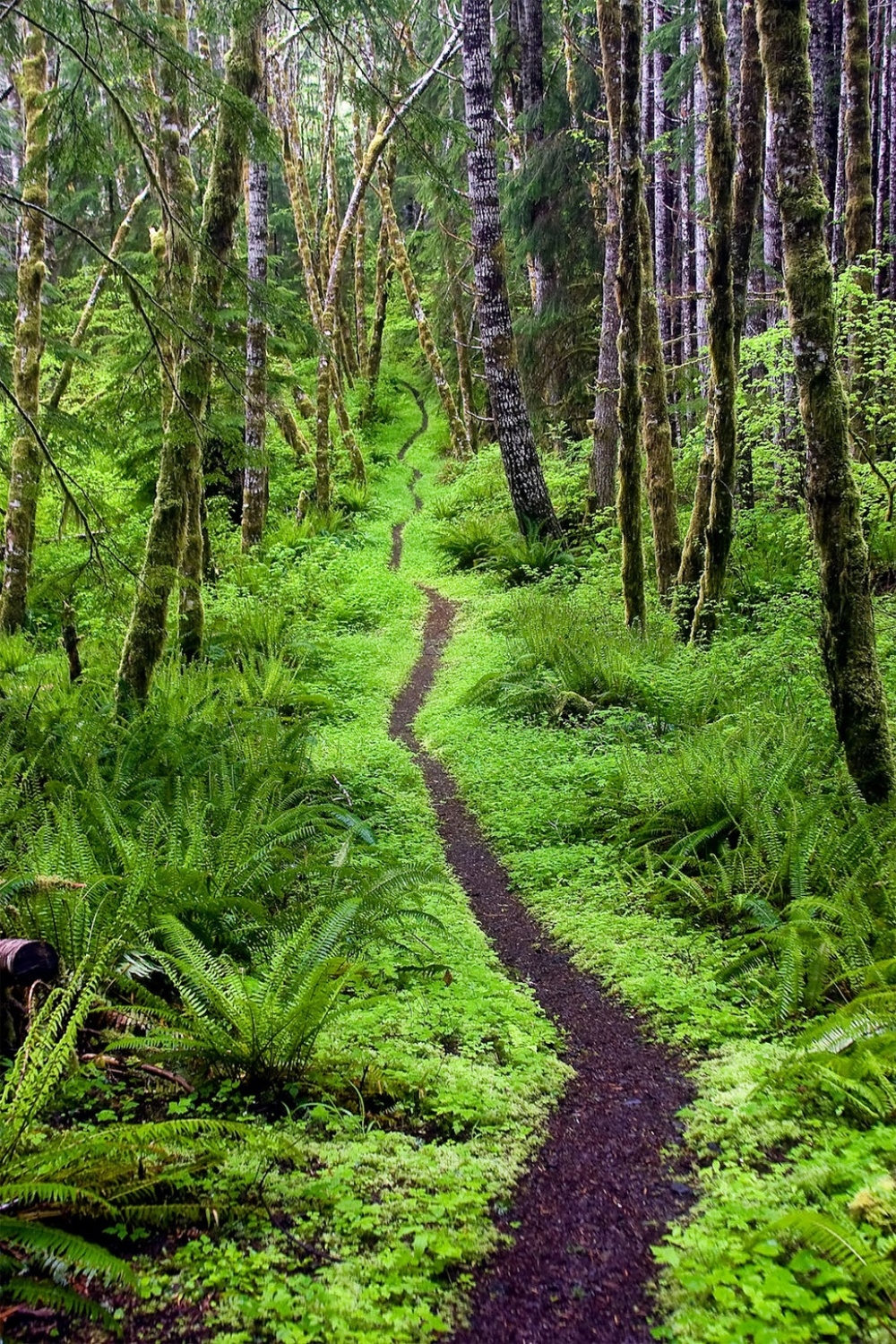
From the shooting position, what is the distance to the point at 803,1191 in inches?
96.0

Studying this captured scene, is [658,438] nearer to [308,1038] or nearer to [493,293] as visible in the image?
[493,293]

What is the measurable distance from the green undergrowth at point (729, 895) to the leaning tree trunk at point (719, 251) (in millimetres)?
2009

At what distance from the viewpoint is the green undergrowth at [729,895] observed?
87.3 inches

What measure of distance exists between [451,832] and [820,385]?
3.93 metres

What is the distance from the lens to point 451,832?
20.9 feet

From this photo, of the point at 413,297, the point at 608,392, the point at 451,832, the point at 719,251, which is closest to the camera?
the point at 451,832

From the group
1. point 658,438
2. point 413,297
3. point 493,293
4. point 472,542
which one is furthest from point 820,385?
point 413,297

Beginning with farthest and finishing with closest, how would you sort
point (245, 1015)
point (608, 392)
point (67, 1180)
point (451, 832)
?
1. point (608, 392)
2. point (451, 832)
3. point (245, 1015)
4. point (67, 1180)

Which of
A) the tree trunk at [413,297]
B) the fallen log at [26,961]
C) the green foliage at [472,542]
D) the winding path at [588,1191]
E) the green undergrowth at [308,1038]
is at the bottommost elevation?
the winding path at [588,1191]

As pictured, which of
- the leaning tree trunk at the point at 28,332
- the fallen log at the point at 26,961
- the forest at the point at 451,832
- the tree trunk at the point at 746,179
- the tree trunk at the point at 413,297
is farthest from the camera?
the tree trunk at the point at 413,297

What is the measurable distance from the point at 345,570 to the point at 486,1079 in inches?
471

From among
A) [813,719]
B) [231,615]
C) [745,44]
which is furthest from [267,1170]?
[745,44]

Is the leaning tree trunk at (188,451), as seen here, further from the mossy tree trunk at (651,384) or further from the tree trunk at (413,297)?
the tree trunk at (413,297)

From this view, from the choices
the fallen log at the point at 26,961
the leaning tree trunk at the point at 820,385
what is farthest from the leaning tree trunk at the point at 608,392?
the fallen log at the point at 26,961
